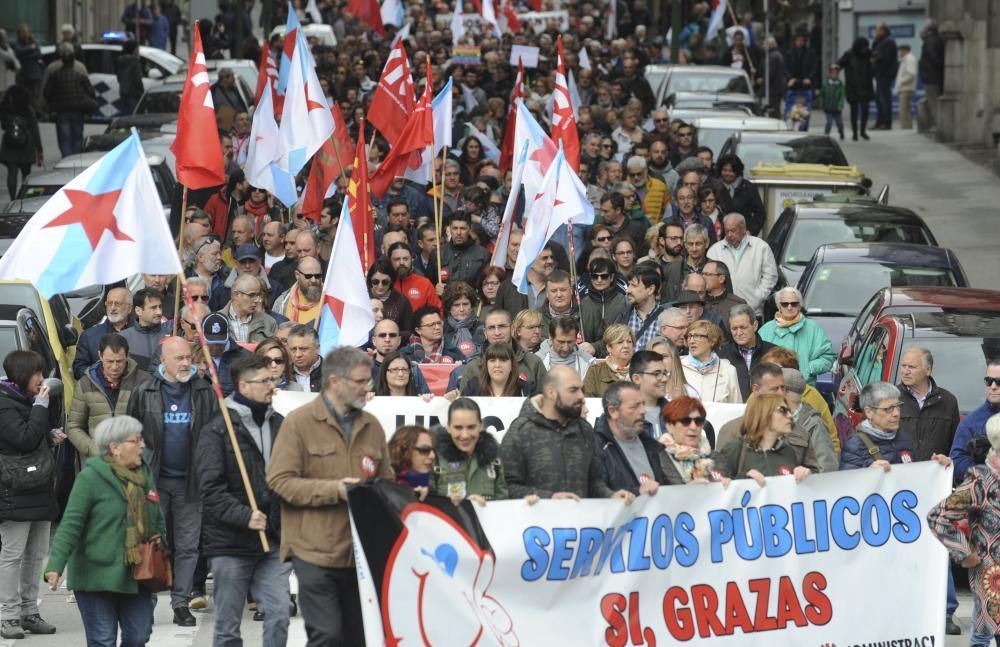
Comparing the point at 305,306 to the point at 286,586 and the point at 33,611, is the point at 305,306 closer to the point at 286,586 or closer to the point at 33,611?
the point at 33,611

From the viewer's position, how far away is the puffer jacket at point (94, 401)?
40.5ft

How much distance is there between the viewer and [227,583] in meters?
9.95

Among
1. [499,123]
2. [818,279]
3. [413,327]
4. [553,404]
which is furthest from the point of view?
[499,123]

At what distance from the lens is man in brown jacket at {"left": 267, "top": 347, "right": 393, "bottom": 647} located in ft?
30.9

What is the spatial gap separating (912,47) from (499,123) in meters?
20.8

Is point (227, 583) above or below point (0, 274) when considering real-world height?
below

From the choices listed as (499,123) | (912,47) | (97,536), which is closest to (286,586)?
(97,536)

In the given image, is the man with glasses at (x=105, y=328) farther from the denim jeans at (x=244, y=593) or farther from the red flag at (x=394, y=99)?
the red flag at (x=394, y=99)

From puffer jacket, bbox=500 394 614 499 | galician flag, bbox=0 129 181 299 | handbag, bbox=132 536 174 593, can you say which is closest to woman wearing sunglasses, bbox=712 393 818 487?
puffer jacket, bbox=500 394 614 499

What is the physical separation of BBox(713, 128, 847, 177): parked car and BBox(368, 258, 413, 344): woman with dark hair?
8.88 metres

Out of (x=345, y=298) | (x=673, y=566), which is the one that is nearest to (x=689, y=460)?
(x=673, y=566)

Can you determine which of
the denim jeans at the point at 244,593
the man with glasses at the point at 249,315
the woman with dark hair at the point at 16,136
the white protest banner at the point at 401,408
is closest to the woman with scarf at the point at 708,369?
the white protest banner at the point at 401,408

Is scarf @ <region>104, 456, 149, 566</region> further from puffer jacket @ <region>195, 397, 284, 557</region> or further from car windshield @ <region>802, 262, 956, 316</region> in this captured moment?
car windshield @ <region>802, 262, 956, 316</region>

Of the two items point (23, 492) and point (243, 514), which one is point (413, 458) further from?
point (23, 492)
